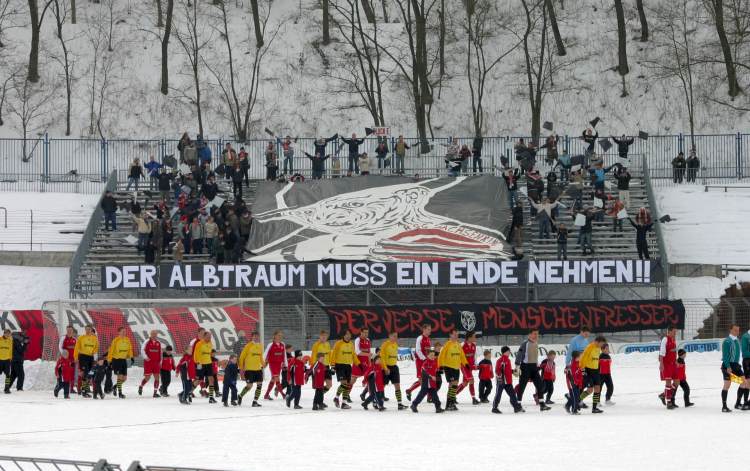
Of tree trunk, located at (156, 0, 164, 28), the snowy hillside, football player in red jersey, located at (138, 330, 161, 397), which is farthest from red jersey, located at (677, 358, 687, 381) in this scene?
tree trunk, located at (156, 0, 164, 28)

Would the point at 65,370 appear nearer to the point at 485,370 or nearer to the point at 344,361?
the point at 344,361

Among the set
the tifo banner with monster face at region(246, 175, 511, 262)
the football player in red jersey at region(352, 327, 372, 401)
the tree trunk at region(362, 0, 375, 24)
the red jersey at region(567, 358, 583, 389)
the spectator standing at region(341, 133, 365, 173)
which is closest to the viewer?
the red jersey at region(567, 358, 583, 389)

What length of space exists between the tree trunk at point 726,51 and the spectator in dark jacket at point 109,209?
2511cm

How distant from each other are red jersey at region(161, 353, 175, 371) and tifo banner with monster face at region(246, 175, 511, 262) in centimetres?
1152

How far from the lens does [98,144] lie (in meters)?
53.1

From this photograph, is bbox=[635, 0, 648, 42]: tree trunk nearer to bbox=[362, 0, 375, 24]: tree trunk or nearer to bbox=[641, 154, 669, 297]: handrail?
bbox=[362, 0, 375, 24]: tree trunk

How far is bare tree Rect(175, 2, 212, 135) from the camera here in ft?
182

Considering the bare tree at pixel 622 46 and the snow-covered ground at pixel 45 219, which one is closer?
the snow-covered ground at pixel 45 219

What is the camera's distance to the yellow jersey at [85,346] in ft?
91.1

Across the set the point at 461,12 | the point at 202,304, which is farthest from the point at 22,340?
the point at 461,12

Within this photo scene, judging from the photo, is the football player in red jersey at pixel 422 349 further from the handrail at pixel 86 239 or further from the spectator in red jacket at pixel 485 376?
the handrail at pixel 86 239

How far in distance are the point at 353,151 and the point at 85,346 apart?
20.1 metres

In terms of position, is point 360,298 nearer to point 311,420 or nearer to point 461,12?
point 311,420

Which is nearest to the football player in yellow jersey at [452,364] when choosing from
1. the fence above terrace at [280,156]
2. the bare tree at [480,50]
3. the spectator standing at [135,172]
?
the spectator standing at [135,172]
